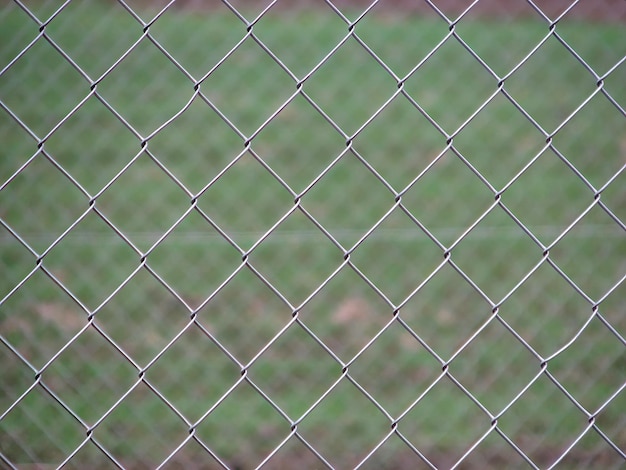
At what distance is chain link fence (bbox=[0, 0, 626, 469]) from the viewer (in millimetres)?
2332

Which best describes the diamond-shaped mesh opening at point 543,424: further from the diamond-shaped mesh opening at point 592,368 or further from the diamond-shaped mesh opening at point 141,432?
the diamond-shaped mesh opening at point 141,432

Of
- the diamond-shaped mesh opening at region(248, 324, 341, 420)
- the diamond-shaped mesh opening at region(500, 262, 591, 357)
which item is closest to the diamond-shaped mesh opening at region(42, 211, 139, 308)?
the diamond-shaped mesh opening at region(248, 324, 341, 420)

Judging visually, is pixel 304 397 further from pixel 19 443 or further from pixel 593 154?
pixel 593 154

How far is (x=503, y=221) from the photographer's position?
362 centimetres

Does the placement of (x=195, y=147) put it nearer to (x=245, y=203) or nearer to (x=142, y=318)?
(x=245, y=203)

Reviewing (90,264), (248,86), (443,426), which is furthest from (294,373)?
(248,86)

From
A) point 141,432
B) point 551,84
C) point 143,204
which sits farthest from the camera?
point 551,84

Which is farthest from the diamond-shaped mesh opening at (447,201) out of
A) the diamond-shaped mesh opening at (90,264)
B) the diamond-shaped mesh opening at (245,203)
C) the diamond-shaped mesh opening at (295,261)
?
the diamond-shaped mesh opening at (90,264)

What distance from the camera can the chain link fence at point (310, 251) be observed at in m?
2.33

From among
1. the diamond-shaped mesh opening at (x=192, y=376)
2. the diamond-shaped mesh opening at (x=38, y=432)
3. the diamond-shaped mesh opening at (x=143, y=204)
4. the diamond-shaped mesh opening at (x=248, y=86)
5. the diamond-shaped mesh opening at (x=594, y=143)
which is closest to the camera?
the diamond-shaped mesh opening at (x=38, y=432)

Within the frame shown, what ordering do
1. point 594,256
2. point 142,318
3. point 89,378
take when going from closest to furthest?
point 89,378, point 142,318, point 594,256

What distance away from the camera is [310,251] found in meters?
3.40

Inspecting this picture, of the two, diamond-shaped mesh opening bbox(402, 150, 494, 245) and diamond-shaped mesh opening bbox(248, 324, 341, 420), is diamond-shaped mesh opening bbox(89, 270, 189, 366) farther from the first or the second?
diamond-shaped mesh opening bbox(402, 150, 494, 245)

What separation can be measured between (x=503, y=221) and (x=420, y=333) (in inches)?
36.4
